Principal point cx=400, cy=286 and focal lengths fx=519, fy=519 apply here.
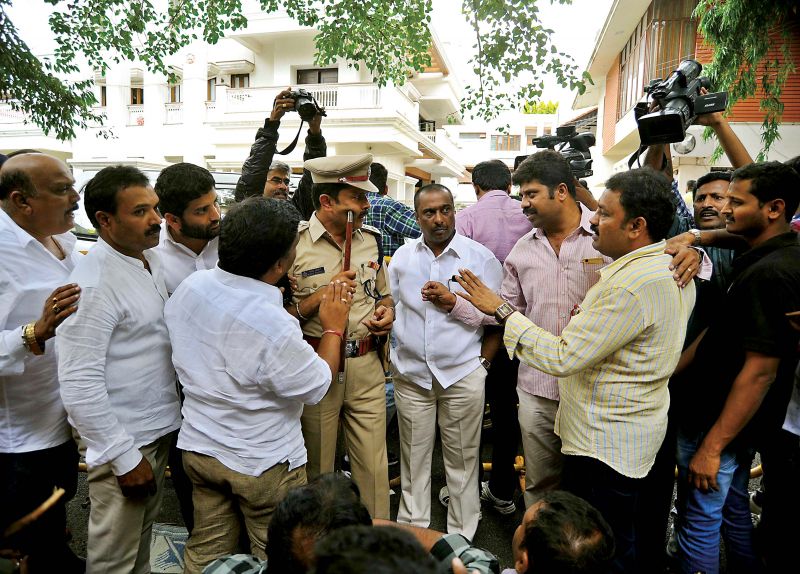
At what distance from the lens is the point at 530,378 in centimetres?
263

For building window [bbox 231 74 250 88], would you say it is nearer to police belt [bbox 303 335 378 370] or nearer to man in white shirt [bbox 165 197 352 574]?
police belt [bbox 303 335 378 370]

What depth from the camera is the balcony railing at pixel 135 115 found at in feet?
57.4

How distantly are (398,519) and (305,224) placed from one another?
1.74 meters

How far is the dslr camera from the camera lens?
319cm

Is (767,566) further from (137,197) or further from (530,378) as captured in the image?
(137,197)

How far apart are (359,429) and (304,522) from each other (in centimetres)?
142

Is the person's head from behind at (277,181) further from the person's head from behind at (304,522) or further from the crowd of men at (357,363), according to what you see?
the person's head from behind at (304,522)

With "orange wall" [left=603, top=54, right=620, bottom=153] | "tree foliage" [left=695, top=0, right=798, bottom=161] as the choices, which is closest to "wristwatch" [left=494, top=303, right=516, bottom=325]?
"tree foliage" [left=695, top=0, right=798, bottom=161]

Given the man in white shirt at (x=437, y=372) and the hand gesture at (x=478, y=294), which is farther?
the man in white shirt at (x=437, y=372)

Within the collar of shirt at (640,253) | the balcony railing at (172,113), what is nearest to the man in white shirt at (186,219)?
the collar of shirt at (640,253)

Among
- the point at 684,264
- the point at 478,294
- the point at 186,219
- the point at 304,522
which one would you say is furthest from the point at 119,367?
the point at 684,264

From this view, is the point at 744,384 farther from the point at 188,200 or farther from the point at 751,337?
the point at 188,200

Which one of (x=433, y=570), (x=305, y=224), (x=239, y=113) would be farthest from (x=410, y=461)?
(x=239, y=113)

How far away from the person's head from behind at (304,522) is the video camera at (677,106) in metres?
2.21
